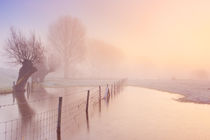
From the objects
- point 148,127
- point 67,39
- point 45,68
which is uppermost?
Result: point 67,39

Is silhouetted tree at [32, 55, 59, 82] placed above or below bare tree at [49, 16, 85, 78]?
below

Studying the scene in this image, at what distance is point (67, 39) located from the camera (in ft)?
168

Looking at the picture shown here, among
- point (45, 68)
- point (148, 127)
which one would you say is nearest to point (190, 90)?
point (148, 127)

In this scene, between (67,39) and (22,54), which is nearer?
(22,54)

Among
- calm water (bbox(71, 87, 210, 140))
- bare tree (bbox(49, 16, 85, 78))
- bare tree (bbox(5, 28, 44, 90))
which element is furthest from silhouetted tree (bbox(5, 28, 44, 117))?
bare tree (bbox(49, 16, 85, 78))

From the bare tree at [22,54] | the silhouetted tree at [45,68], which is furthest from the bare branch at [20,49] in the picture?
the silhouetted tree at [45,68]

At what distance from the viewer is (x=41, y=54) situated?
2655cm

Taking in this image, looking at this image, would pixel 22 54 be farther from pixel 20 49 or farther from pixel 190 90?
pixel 190 90

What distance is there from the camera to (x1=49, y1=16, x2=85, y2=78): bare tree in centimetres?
5078

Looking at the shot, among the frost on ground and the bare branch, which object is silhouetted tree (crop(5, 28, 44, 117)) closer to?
the bare branch

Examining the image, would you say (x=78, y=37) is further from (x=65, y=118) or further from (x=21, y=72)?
(x=65, y=118)

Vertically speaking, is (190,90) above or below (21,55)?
below


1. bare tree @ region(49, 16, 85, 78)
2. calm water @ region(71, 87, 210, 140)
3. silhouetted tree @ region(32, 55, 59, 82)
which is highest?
bare tree @ region(49, 16, 85, 78)

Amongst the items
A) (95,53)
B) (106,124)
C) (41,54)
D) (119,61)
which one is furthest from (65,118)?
(119,61)
